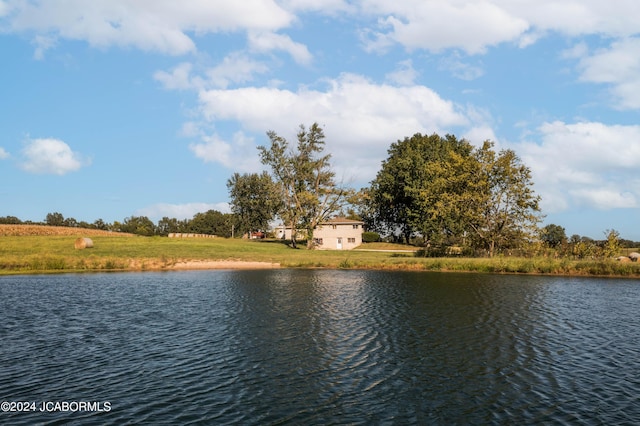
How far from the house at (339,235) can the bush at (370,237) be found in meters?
9.28

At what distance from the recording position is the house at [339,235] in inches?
4195

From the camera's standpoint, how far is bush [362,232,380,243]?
116812 millimetres

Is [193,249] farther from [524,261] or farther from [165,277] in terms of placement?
[524,261]

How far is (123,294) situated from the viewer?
34.9m

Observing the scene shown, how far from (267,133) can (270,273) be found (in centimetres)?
5043

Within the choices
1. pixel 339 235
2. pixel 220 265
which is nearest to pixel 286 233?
pixel 339 235

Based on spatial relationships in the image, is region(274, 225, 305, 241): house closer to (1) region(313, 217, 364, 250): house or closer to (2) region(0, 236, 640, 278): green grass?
(1) region(313, 217, 364, 250): house

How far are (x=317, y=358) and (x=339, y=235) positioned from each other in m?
88.5

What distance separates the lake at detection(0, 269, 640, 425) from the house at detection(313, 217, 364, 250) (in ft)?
231

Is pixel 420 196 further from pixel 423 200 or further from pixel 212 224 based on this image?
pixel 212 224

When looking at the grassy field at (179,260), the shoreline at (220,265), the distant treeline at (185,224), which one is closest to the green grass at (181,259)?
the grassy field at (179,260)

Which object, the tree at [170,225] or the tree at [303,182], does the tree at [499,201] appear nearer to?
the tree at [303,182]

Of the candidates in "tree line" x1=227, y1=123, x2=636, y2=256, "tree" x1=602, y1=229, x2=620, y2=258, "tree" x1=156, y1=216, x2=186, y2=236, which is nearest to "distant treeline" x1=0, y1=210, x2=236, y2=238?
"tree" x1=156, y1=216, x2=186, y2=236

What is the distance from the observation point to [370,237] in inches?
4626
